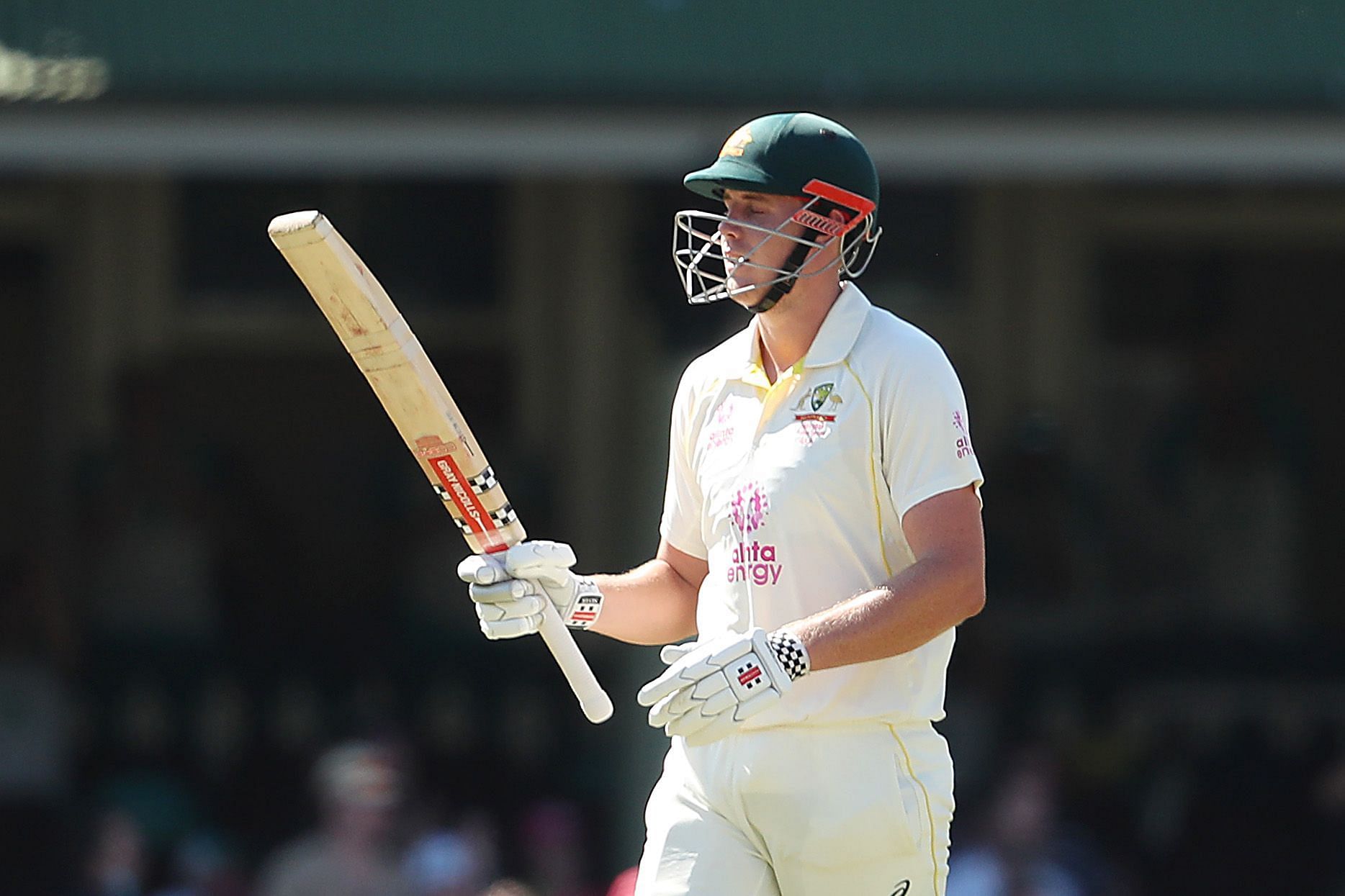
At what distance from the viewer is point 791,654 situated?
275cm

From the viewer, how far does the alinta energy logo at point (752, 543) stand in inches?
116

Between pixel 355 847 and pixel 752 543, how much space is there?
361 cm

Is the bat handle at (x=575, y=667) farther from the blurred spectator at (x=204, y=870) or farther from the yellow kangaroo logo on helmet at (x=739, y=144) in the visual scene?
the blurred spectator at (x=204, y=870)

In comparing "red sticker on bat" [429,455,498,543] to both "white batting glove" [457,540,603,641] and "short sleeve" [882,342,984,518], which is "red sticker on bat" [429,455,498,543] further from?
"short sleeve" [882,342,984,518]

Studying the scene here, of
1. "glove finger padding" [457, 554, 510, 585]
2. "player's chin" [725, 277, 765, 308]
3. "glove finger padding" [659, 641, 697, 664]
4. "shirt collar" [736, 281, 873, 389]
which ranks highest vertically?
"player's chin" [725, 277, 765, 308]

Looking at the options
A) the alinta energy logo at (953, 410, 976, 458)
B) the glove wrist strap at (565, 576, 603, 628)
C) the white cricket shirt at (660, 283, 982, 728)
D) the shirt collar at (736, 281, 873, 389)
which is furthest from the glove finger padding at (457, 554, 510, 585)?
the alinta energy logo at (953, 410, 976, 458)

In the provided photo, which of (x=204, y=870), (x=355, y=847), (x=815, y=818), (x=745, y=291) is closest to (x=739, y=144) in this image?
(x=745, y=291)

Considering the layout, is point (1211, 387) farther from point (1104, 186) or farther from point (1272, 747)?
point (1272, 747)

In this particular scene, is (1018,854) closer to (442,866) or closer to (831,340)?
(442,866)

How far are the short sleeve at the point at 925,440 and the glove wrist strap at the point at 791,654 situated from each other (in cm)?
25

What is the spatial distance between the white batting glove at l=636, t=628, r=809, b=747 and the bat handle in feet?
1.14

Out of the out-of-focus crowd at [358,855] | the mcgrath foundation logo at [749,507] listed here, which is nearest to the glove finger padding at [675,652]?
the mcgrath foundation logo at [749,507]

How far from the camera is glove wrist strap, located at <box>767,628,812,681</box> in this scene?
2.75 m

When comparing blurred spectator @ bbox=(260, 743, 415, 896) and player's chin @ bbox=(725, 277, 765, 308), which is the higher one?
player's chin @ bbox=(725, 277, 765, 308)
